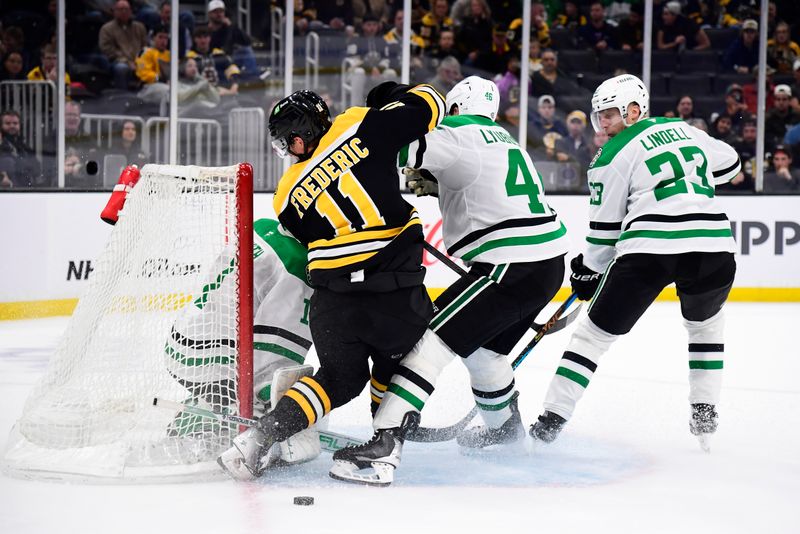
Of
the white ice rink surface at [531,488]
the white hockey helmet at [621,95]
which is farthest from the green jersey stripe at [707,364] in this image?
the white hockey helmet at [621,95]

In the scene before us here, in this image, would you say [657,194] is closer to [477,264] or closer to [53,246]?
[477,264]

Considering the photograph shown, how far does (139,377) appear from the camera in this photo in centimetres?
286

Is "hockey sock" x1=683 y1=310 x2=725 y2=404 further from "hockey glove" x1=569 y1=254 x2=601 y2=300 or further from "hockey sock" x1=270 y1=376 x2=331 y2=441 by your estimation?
"hockey sock" x1=270 y1=376 x2=331 y2=441

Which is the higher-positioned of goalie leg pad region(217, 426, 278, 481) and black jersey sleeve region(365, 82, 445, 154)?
black jersey sleeve region(365, 82, 445, 154)

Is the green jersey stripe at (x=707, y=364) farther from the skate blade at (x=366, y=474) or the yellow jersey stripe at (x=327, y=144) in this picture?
the yellow jersey stripe at (x=327, y=144)

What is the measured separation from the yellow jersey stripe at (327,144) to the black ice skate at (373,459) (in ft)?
2.00

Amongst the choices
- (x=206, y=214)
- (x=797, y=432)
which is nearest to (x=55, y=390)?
(x=206, y=214)

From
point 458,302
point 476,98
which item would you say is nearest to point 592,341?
point 458,302

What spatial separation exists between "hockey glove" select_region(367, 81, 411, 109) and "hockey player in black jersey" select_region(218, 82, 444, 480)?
7 centimetres

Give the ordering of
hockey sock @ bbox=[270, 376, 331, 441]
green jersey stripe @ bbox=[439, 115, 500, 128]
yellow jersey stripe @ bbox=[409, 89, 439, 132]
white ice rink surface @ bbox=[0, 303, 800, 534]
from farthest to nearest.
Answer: green jersey stripe @ bbox=[439, 115, 500, 128] → yellow jersey stripe @ bbox=[409, 89, 439, 132] → hockey sock @ bbox=[270, 376, 331, 441] → white ice rink surface @ bbox=[0, 303, 800, 534]

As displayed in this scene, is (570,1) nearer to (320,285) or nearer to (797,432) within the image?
(797,432)

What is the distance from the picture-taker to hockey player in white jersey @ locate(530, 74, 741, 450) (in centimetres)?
313

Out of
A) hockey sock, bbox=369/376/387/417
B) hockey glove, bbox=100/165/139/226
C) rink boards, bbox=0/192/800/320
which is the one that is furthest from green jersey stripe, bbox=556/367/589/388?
rink boards, bbox=0/192/800/320

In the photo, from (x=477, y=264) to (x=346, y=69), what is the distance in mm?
4345
